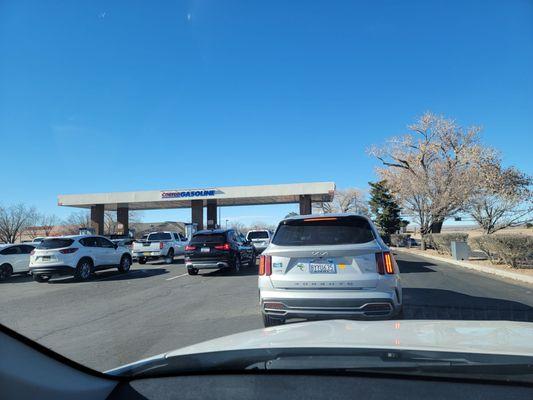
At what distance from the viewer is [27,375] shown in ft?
6.26

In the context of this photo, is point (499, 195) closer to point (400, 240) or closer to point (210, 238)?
point (400, 240)

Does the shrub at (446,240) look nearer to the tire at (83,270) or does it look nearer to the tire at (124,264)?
the tire at (124,264)

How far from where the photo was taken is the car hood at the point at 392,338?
2611 mm

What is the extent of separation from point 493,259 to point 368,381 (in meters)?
20.1

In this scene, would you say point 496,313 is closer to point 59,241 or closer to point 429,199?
point 59,241

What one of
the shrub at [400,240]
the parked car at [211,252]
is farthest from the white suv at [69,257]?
the shrub at [400,240]

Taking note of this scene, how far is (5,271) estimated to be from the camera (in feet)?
57.7

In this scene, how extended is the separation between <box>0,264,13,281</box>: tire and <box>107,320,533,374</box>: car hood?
17458 mm

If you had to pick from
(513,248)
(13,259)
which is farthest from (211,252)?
(513,248)

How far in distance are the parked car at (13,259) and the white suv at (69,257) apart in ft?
6.88

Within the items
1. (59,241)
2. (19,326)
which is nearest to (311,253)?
(19,326)

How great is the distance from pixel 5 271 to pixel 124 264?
4.64 metres

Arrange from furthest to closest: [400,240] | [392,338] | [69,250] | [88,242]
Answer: [400,240]
[88,242]
[69,250]
[392,338]

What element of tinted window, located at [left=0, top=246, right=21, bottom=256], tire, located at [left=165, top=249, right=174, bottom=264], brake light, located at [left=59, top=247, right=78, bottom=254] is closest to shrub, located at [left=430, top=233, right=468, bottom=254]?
tire, located at [left=165, top=249, right=174, bottom=264]
